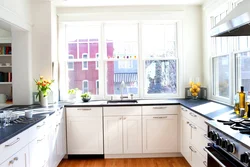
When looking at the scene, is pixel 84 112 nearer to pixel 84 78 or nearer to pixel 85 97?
pixel 85 97

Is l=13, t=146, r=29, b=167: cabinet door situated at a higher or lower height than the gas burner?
lower

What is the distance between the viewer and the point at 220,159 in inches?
71.7

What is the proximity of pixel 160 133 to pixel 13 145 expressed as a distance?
2.35 metres

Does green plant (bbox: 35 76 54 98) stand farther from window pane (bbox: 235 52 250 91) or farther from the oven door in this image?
window pane (bbox: 235 52 250 91)

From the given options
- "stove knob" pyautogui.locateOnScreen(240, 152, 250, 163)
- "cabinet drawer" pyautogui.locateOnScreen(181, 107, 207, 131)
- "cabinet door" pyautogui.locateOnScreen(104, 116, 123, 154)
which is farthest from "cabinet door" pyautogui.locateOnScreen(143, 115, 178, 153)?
"stove knob" pyautogui.locateOnScreen(240, 152, 250, 163)

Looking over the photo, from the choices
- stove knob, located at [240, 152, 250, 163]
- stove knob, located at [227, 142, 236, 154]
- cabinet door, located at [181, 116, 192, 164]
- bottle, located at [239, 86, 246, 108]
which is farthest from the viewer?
cabinet door, located at [181, 116, 192, 164]

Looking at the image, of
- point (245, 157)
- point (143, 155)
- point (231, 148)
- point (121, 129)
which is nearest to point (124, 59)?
point (121, 129)

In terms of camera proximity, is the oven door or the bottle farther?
the bottle

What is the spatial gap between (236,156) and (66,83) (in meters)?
3.33

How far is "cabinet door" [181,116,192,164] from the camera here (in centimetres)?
325

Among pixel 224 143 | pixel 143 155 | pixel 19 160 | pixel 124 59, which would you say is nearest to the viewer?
pixel 224 143

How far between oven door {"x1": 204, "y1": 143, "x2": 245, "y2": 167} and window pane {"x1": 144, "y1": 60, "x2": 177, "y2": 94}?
7.50 ft

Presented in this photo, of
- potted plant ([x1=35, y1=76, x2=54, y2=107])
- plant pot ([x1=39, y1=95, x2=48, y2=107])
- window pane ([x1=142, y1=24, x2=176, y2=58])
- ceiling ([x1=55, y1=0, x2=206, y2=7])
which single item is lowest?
plant pot ([x1=39, y1=95, x2=48, y2=107])

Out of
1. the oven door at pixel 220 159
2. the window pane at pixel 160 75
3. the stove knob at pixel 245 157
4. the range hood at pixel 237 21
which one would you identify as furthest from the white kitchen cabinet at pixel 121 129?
the stove knob at pixel 245 157
